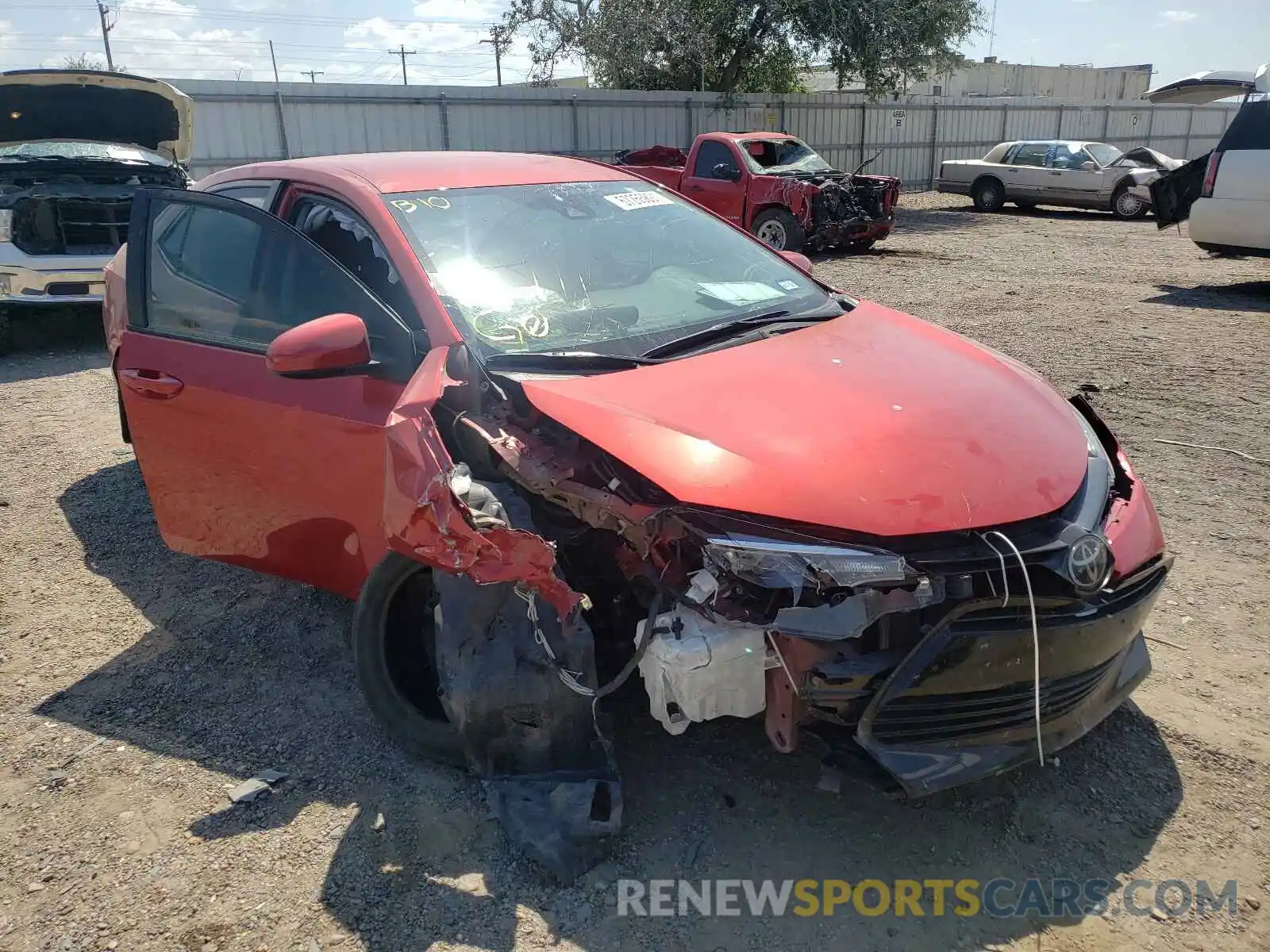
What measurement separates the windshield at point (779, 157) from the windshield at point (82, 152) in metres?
7.43

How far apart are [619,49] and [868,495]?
20.7m

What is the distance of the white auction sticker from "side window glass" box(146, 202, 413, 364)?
117 centimetres

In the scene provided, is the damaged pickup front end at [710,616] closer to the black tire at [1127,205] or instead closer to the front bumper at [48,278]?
the front bumper at [48,278]

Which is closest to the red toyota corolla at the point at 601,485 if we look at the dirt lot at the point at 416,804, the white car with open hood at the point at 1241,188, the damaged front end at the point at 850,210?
the dirt lot at the point at 416,804

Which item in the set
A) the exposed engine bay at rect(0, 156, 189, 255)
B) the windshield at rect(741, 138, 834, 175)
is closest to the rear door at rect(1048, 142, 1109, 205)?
the windshield at rect(741, 138, 834, 175)

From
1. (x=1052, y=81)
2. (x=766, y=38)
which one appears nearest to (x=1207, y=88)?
(x=766, y=38)

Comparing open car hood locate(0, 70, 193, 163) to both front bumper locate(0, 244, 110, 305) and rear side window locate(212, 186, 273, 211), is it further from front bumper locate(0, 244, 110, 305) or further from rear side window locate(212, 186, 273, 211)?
rear side window locate(212, 186, 273, 211)

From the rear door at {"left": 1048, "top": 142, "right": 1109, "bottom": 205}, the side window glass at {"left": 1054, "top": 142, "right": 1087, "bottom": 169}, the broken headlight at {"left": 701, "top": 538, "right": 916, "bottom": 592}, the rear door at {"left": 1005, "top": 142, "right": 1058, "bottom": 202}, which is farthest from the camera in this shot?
the rear door at {"left": 1005, "top": 142, "right": 1058, "bottom": 202}

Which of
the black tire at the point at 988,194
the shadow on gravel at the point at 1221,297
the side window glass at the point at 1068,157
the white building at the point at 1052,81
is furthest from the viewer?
the white building at the point at 1052,81

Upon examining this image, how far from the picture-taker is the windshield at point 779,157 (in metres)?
12.9

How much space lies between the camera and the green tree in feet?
63.7

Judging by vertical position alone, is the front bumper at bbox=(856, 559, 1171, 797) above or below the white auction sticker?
below

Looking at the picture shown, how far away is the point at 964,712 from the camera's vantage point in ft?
7.42

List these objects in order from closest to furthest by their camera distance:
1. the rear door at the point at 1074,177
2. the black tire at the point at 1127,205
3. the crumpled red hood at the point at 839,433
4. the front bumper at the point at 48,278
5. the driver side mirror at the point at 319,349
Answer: the crumpled red hood at the point at 839,433, the driver side mirror at the point at 319,349, the front bumper at the point at 48,278, the black tire at the point at 1127,205, the rear door at the point at 1074,177
